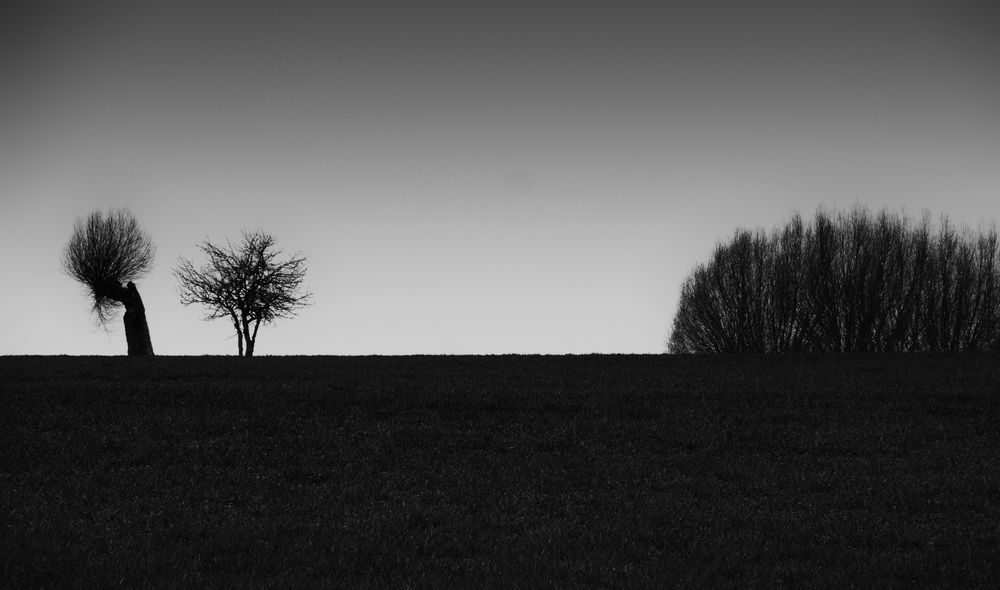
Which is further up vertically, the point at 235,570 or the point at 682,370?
the point at 682,370

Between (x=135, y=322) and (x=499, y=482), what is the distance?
1764 inches

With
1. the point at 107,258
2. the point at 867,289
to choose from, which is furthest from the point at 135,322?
the point at 867,289

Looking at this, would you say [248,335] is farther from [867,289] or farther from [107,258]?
[867,289]

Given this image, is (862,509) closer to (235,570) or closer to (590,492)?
(590,492)

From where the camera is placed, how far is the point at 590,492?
13.3 meters

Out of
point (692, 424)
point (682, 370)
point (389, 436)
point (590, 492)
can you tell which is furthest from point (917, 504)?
point (682, 370)

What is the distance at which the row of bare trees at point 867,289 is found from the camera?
199 feet

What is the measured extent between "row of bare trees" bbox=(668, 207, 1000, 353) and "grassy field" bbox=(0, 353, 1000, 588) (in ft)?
124

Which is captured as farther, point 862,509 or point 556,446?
point 556,446

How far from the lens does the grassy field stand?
31.6ft

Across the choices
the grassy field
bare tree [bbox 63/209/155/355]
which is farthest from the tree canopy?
the grassy field

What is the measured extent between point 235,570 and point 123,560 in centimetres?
146

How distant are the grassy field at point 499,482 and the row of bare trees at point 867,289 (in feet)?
124

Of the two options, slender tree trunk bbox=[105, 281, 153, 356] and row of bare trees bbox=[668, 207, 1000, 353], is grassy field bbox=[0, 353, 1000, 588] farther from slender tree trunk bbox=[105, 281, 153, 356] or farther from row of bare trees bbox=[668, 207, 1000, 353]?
row of bare trees bbox=[668, 207, 1000, 353]
